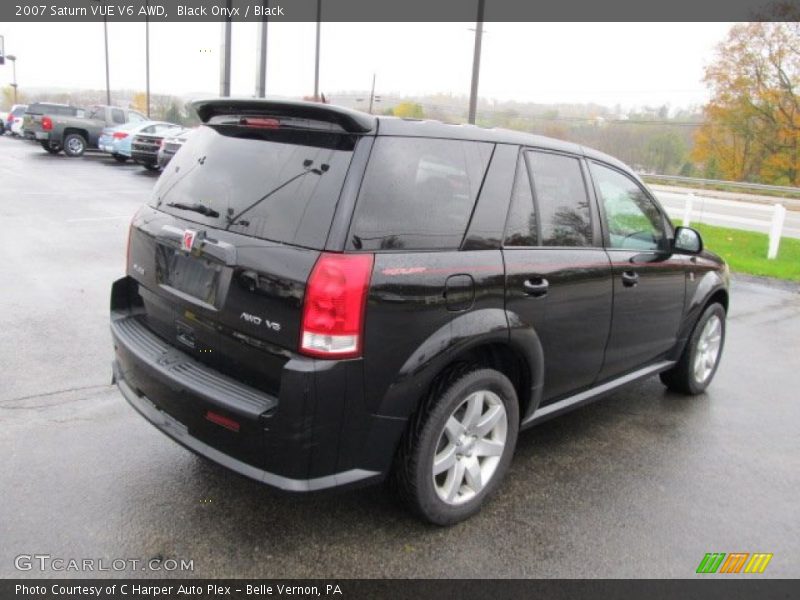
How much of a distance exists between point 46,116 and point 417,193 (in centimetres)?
2561

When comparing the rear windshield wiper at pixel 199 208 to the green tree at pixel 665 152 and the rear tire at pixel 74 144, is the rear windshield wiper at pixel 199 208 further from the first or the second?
the green tree at pixel 665 152

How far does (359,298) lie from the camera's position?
2516 millimetres

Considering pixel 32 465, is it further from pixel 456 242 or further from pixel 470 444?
pixel 456 242

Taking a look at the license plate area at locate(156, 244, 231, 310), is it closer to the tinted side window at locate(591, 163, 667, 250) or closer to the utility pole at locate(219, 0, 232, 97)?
the tinted side window at locate(591, 163, 667, 250)

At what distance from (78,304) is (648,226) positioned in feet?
16.9

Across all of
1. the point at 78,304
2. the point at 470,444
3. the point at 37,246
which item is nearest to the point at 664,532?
the point at 470,444

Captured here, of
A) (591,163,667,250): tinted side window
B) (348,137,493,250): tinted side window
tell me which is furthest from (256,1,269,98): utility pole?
(348,137,493,250): tinted side window

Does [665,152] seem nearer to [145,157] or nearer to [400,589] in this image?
[145,157]

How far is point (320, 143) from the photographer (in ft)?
8.98

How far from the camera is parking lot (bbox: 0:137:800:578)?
9.21 feet

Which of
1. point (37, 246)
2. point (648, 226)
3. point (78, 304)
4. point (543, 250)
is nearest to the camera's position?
point (543, 250)

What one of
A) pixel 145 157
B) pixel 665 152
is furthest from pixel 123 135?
pixel 665 152

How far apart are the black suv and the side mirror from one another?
1.00 metres

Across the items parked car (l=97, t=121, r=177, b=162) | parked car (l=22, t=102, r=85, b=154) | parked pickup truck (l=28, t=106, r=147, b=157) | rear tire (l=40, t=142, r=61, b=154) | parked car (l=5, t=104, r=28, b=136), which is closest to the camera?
parked car (l=97, t=121, r=177, b=162)
